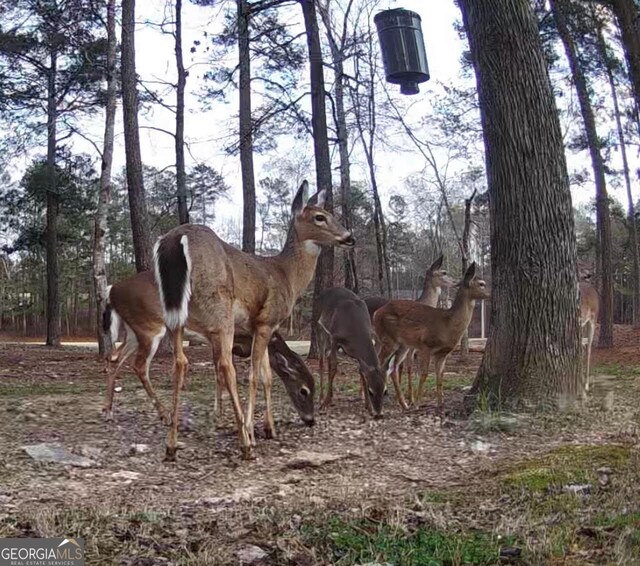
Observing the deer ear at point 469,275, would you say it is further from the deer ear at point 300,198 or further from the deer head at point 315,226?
the deer ear at point 300,198

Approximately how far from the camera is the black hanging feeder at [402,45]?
670 centimetres

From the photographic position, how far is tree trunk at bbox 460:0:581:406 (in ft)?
19.6

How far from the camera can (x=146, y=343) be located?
7281mm

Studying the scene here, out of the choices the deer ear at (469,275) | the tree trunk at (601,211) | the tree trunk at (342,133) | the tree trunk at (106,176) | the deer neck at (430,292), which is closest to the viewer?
the deer ear at (469,275)

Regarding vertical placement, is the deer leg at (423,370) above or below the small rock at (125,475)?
above

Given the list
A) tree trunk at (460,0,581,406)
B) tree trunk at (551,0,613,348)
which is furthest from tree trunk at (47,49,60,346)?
tree trunk at (460,0,581,406)

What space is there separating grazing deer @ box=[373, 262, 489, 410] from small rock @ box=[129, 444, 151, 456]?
308cm

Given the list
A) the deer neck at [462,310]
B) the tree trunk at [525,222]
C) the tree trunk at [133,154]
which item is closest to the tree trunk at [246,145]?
the tree trunk at [133,154]

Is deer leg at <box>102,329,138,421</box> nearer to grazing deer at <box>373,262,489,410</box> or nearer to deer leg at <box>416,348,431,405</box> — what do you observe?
grazing deer at <box>373,262,489,410</box>

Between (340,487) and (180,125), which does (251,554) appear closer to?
(340,487)

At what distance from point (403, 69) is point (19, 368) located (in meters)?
9.14

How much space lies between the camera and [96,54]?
1822 centimetres

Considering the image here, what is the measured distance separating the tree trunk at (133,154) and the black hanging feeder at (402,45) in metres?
8.34

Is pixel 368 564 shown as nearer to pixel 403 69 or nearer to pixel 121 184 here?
pixel 403 69
